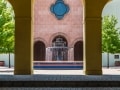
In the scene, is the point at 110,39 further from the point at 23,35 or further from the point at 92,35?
the point at 23,35

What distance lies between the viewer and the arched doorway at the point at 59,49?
42.8 meters

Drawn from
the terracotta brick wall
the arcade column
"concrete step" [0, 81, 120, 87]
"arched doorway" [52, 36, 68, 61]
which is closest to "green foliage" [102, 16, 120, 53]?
the terracotta brick wall

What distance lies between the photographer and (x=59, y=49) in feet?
142

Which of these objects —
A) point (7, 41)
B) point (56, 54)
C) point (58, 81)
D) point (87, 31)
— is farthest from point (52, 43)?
point (58, 81)

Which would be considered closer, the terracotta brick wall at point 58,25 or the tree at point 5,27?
the tree at point 5,27

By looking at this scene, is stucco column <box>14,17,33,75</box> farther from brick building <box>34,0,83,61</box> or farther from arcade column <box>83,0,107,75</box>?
brick building <box>34,0,83,61</box>

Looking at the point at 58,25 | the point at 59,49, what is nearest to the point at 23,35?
the point at 59,49

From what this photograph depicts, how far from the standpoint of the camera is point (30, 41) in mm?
19953

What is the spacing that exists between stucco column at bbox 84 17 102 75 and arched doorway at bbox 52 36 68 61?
22706mm

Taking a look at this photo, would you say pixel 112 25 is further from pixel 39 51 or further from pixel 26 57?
pixel 26 57

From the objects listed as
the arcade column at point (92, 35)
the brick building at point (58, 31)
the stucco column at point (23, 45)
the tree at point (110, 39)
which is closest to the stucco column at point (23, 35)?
the stucco column at point (23, 45)

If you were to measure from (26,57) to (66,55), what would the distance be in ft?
75.8

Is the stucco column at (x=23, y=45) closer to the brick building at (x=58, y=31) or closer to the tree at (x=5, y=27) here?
the tree at (x=5, y=27)

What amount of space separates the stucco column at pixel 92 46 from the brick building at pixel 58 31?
22914 mm
